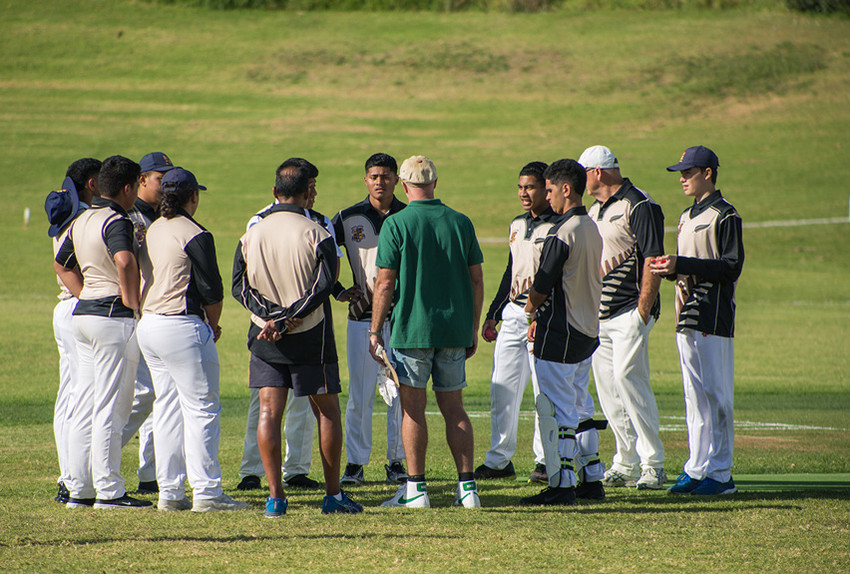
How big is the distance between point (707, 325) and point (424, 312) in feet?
7.83

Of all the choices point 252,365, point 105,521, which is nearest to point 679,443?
point 252,365

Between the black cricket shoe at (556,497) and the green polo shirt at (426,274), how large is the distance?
120cm

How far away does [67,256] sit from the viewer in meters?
7.46

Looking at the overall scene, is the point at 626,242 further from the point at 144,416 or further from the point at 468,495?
the point at 144,416

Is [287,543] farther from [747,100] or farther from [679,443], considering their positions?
[747,100]

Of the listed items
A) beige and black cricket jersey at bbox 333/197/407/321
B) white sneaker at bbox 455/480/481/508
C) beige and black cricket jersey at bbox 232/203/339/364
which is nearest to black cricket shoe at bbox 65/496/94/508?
beige and black cricket jersey at bbox 232/203/339/364

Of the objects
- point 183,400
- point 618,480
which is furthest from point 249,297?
point 618,480

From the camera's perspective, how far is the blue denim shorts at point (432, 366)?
7.18m

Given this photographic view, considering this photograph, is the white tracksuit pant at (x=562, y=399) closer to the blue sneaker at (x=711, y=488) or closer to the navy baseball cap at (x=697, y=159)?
the blue sneaker at (x=711, y=488)

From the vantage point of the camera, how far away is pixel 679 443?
10.8 meters

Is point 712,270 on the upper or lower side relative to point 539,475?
upper

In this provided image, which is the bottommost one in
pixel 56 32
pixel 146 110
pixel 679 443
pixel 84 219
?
pixel 679 443

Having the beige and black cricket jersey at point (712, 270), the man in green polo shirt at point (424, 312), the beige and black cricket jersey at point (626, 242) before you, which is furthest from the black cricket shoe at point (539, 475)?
the beige and black cricket jersey at point (712, 270)

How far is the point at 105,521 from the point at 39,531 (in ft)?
1.42
